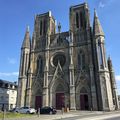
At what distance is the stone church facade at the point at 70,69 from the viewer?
35625 millimetres

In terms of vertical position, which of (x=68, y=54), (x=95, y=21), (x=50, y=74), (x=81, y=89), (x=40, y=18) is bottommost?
(x=81, y=89)

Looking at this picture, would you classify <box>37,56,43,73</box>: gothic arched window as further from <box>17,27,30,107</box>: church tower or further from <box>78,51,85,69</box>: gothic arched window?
<box>78,51,85,69</box>: gothic arched window

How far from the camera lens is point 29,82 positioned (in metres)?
41.2

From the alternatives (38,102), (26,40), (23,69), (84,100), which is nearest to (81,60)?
(84,100)

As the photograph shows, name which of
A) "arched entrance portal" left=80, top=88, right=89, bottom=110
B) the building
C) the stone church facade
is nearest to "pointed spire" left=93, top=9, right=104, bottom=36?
the stone church facade

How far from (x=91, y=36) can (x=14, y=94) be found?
3187 centimetres

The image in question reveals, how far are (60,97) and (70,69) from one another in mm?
6836

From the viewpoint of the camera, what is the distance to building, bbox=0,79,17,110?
49.5 metres

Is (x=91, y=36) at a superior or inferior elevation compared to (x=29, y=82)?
superior

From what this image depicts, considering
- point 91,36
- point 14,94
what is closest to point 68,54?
point 91,36

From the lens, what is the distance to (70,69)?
1517 inches

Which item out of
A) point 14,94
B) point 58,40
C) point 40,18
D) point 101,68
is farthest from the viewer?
point 14,94

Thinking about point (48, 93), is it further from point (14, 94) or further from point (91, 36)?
point (14, 94)

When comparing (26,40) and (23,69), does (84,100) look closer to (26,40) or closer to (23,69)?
(23,69)
